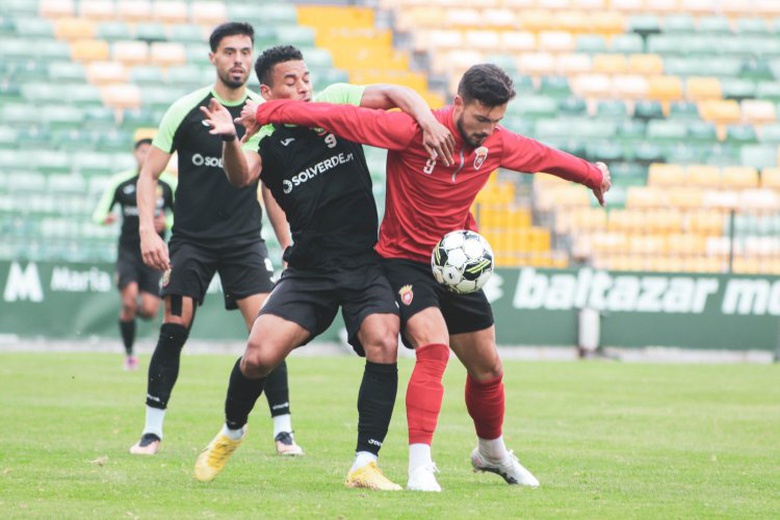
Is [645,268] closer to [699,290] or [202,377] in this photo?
[699,290]

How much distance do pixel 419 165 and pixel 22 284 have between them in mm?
13015

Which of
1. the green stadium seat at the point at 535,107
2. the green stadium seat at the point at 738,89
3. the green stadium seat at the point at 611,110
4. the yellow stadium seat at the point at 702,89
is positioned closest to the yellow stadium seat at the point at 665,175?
the green stadium seat at the point at 611,110

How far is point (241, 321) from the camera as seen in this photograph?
18.5 metres

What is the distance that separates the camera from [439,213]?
6.59 meters

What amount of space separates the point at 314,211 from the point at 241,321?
11.9 m

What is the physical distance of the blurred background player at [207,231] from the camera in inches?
315

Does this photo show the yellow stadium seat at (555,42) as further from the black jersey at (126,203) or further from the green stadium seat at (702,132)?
the black jersey at (126,203)

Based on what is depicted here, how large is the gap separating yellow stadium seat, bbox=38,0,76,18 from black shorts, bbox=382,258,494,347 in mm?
21371

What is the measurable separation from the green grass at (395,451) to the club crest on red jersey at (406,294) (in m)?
0.90

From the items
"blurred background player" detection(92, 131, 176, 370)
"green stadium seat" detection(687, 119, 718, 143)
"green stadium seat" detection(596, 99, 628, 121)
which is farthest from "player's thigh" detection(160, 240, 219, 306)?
"green stadium seat" detection(687, 119, 718, 143)

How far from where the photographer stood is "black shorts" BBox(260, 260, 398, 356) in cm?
651

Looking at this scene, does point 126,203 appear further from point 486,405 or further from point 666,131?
point 666,131

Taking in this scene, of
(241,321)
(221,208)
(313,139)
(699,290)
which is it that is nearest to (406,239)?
(313,139)

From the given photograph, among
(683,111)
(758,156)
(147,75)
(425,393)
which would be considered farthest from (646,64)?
(425,393)
